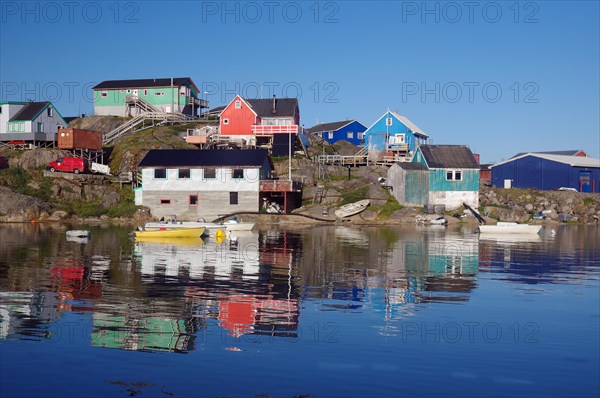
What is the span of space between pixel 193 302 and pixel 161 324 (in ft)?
10.9

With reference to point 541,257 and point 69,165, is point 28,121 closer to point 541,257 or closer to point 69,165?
point 69,165

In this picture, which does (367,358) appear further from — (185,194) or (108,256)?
(185,194)

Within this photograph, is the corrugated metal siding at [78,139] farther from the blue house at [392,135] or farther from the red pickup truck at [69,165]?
the blue house at [392,135]

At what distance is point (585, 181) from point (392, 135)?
22723 millimetres

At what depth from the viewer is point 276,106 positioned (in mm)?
80625

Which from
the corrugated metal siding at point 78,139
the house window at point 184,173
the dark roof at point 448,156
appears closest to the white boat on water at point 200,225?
the house window at point 184,173

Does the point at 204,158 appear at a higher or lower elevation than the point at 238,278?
higher

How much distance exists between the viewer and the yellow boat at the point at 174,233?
44.5 metres

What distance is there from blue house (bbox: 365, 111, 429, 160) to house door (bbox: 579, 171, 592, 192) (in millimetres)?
19136

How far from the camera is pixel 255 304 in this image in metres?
20.7

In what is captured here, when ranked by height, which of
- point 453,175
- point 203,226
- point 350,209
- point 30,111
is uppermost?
point 30,111

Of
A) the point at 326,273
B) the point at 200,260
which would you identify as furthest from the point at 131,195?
the point at 326,273

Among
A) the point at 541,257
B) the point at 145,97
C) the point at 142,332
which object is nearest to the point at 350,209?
the point at 541,257

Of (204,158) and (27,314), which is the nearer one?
(27,314)
